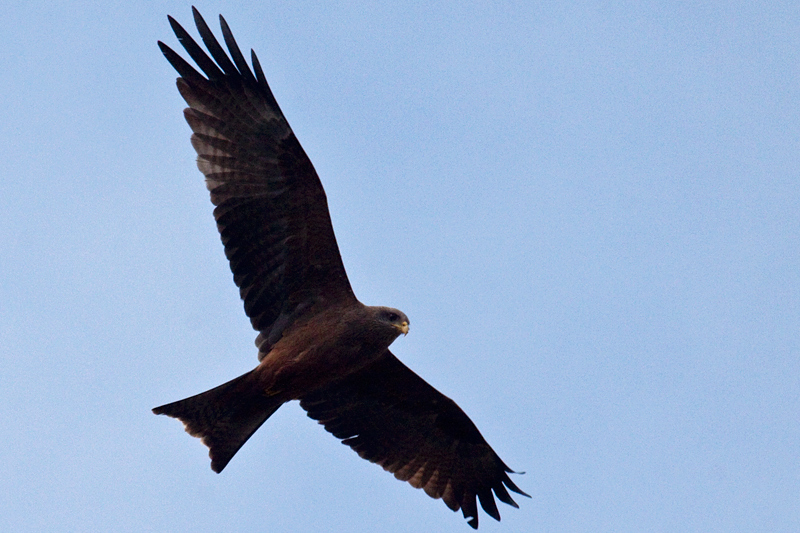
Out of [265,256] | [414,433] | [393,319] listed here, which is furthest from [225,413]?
[414,433]

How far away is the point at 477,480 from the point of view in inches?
504

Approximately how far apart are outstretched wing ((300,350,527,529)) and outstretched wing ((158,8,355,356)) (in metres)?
1.58

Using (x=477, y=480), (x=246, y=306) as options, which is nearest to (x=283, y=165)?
(x=246, y=306)

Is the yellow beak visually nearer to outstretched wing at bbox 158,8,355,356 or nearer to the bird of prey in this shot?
the bird of prey

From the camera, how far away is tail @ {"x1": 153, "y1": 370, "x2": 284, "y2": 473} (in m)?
11.0

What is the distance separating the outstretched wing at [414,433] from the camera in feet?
39.8

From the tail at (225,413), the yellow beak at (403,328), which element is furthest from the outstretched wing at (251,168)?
the tail at (225,413)

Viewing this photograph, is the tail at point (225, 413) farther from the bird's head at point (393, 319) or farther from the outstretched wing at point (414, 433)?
the bird's head at point (393, 319)

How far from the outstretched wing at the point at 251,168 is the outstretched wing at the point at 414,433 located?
1.58 m

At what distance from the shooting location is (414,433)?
495 inches

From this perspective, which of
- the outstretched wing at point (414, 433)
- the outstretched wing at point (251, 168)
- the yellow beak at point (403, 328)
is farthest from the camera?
the outstretched wing at point (414, 433)

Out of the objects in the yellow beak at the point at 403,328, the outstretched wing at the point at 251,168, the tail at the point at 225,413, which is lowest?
the tail at the point at 225,413

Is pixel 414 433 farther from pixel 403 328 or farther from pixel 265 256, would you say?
pixel 265 256

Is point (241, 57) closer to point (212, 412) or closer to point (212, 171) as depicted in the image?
point (212, 171)
